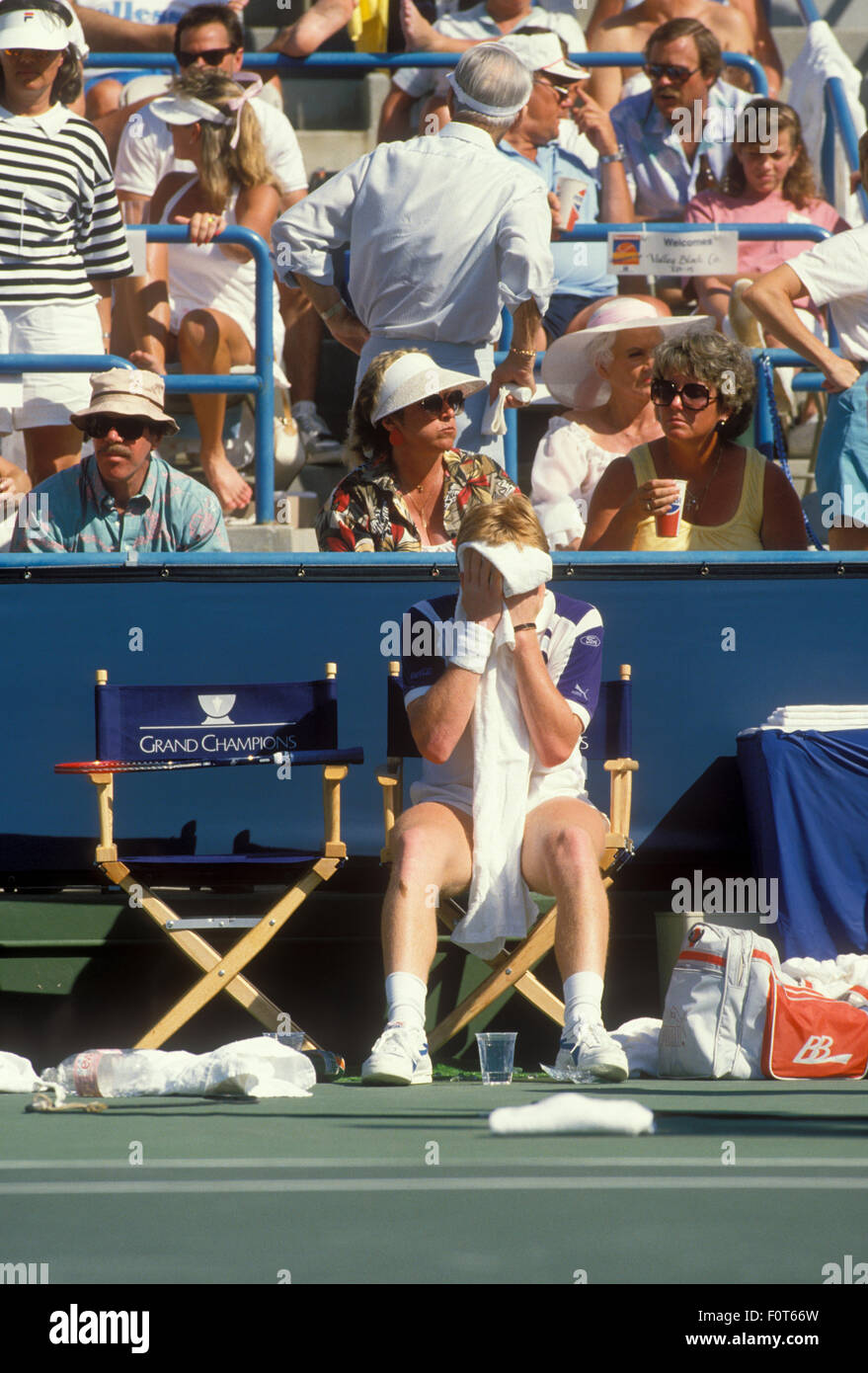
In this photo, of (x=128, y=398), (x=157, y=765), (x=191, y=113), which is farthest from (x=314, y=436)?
(x=157, y=765)

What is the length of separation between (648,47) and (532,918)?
528 centimetres

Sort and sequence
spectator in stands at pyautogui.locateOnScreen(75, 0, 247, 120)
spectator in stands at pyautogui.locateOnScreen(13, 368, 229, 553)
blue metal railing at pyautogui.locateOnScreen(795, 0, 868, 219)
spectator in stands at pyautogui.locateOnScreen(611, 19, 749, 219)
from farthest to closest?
spectator in stands at pyautogui.locateOnScreen(75, 0, 247, 120) → blue metal railing at pyautogui.locateOnScreen(795, 0, 868, 219) → spectator in stands at pyautogui.locateOnScreen(611, 19, 749, 219) → spectator in stands at pyautogui.locateOnScreen(13, 368, 229, 553)

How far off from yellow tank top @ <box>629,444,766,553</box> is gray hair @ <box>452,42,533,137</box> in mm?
1420

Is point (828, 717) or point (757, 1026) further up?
point (828, 717)

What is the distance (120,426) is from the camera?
6.41 metres

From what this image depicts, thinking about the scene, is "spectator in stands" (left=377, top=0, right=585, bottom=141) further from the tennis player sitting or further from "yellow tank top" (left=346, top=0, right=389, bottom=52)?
the tennis player sitting

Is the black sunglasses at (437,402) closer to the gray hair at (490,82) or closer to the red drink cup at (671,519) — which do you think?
the red drink cup at (671,519)

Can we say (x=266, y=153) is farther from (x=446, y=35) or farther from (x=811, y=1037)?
(x=811, y=1037)

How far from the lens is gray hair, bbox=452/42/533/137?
273 inches

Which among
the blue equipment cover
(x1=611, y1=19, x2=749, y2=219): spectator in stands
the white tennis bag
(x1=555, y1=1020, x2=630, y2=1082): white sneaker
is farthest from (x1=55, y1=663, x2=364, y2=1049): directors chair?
(x1=611, y1=19, x2=749, y2=219): spectator in stands

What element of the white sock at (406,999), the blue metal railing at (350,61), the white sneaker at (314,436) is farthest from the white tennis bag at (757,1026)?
the blue metal railing at (350,61)

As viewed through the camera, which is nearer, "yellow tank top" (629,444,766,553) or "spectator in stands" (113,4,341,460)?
"yellow tank top" (629,444,766,553)

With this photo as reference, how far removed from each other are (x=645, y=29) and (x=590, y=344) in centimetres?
393
